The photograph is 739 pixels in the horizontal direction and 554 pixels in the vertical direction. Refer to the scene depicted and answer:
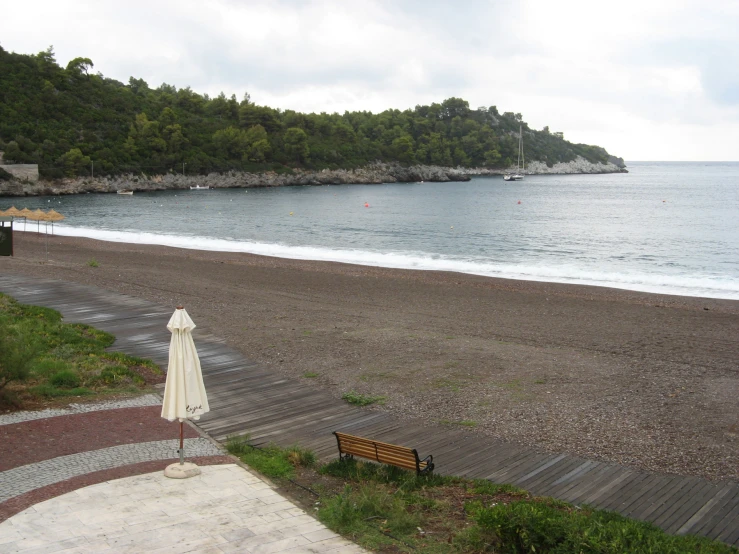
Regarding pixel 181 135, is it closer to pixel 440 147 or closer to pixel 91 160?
pixel 91 160

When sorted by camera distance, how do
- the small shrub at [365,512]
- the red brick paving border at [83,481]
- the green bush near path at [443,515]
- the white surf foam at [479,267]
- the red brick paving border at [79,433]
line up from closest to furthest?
the green bush near path at [443,515] < the small shrub at [365,512] < the red brick paving border at [83,481] < the red brick paving border at [79,433] < the white surf foam at [479,267]

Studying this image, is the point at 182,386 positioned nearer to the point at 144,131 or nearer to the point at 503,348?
the point at 503,348

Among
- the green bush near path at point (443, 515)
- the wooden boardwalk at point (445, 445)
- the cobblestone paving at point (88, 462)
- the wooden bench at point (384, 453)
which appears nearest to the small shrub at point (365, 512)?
the green bush near path at point (443, 515)

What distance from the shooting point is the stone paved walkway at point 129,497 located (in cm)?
594

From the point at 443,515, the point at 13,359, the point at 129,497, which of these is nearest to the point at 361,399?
the point at 443,515

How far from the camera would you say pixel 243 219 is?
65188 millimetres

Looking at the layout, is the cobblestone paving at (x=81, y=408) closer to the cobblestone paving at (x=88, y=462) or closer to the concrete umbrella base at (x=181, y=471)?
the cobblestone paving at (x=88, y=462)

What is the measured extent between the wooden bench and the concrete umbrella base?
167 centimetres

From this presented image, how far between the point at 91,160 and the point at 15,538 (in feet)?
364

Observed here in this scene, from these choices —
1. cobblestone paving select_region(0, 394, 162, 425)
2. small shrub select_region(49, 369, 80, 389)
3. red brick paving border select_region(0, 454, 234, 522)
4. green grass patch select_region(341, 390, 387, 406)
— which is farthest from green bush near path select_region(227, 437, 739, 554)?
small shrub select_region(49, 369, 80, 389)

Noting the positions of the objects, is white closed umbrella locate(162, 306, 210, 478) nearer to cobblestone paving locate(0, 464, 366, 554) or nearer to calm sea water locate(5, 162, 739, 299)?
cobblestone paving locate(0, 464, 366, 554)

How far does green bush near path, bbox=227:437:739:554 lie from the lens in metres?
5.57

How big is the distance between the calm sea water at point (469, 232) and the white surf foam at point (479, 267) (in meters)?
0.07

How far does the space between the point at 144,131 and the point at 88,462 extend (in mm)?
123060
